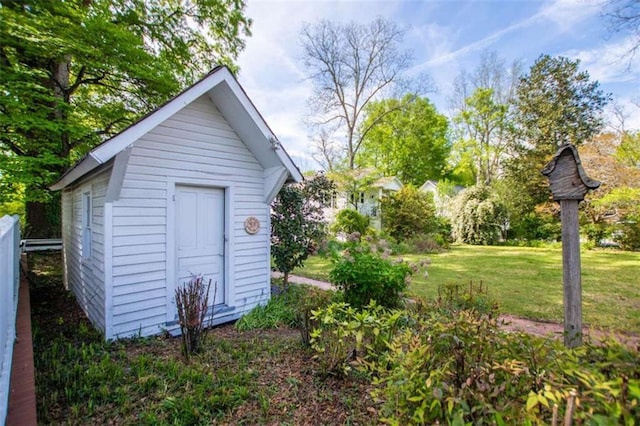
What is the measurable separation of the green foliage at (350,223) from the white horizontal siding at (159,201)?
11460mm

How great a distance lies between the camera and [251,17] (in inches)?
471

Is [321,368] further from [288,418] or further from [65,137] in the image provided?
[65,137]

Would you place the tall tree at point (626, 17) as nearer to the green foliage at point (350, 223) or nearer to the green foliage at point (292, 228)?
the green foliage at point (292, 228)

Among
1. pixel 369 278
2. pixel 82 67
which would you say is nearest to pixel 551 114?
pixel 369 278

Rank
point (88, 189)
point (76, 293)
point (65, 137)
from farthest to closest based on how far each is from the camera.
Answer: point (65, 137)
point (76, 293)
point (88, 189)

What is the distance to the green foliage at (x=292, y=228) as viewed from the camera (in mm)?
7156

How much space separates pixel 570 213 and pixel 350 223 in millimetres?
13731

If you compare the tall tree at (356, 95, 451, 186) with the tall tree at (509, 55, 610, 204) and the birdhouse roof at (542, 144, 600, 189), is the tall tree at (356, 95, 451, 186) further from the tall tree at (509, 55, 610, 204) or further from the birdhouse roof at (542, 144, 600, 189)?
the birdhouse roof at (542, 144, 600, 189)

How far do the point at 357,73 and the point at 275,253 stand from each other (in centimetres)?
1990

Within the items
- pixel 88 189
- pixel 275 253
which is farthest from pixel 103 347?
pixel 275 253

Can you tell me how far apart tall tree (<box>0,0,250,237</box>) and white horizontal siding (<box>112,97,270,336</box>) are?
3601 mm

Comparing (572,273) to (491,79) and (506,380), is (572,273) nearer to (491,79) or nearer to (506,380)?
(506,380)

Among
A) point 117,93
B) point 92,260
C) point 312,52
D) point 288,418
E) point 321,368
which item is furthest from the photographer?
point 312,52

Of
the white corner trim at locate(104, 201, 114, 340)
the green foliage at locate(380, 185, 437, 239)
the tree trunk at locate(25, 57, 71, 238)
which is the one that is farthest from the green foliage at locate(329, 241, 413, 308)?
the green foliage at locate(380, 185, 437, 239)
